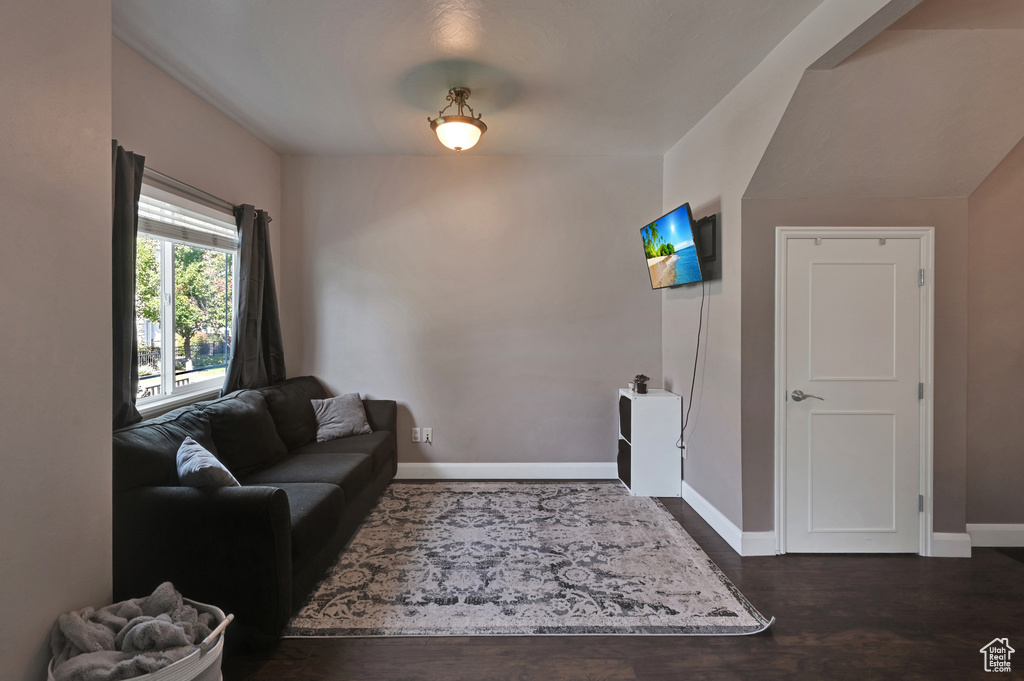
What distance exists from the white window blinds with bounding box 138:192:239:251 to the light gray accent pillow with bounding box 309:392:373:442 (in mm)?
1347

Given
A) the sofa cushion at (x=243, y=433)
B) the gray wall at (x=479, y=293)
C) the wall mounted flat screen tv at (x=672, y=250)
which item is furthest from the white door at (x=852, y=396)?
the sofa cushion at (x=243, y=433)

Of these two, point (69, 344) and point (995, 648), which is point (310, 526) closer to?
point (69, 344)

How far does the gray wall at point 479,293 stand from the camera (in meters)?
4.02

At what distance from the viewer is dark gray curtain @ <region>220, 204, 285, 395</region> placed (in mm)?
3284

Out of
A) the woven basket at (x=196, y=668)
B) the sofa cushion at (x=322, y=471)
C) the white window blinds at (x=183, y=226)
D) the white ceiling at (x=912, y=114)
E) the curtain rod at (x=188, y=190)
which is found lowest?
the woven basket at (x=196, y=668)

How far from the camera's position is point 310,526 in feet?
7.09

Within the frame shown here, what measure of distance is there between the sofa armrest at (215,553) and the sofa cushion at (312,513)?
19cm

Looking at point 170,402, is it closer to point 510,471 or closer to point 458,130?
point 458,130

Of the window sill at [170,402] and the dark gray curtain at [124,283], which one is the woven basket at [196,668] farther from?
the window sill at [170,402]

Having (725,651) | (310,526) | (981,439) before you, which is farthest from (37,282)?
(981,439)

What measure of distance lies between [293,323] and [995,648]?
4653mm

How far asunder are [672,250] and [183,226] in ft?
10.5

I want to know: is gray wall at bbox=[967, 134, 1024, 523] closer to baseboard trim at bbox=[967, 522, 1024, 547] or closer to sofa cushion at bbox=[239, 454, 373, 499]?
baseboard trim at bbox=[967, 522, 1024, 547]

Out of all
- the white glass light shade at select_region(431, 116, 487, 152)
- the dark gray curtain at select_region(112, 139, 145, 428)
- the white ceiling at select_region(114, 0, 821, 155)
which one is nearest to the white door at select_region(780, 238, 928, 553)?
the white ceiling at select_region(114, 0, 821, 155)
